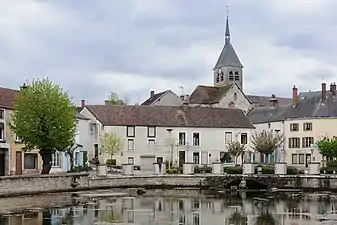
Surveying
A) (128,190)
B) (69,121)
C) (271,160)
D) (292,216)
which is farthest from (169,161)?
(292,216)

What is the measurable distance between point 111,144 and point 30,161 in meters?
13.3

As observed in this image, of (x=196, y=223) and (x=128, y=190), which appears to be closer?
(x=196, y=223)

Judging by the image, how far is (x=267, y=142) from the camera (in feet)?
237

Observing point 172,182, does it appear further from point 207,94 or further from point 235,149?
point 207,94

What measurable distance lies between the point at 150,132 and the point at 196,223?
4346cm

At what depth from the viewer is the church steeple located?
4382 inches

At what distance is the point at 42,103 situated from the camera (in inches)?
2042

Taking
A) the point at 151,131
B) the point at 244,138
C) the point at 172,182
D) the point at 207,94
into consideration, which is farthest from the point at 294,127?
Result: the point at 207,94

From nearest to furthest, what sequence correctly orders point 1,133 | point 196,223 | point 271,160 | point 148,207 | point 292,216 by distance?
1. point 196,223
2. point 292,216
3. point 148,207
4. point 1,133
5. point 271,160

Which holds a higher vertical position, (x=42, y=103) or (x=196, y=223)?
(x=42, y=103)

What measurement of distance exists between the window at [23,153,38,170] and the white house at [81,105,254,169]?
48.5 feet

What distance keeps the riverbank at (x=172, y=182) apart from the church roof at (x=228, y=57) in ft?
176

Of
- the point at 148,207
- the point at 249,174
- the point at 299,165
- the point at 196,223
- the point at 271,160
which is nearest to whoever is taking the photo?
the point at 196,223

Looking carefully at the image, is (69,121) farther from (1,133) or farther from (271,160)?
(271,160)
